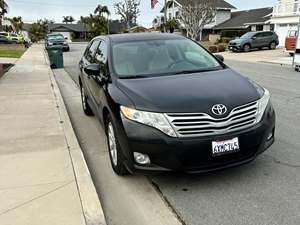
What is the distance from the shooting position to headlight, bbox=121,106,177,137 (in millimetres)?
3893

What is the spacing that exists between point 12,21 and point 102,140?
97496mm

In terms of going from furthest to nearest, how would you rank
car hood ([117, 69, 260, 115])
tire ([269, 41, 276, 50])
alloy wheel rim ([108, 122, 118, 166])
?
tire ([269, 41, 276, 50]), alloy wheel rim ([108, 122, 118, 166]), car hood ([117, 69, 260, 115])

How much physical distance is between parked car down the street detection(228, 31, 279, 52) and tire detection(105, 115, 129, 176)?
29.2 meters

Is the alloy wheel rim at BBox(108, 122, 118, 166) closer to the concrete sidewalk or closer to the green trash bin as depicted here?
the concrete sidewalk

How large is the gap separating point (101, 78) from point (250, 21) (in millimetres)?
49603

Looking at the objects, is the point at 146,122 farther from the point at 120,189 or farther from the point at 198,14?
the point at 198,14

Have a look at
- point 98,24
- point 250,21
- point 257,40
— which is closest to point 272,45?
point 257,40

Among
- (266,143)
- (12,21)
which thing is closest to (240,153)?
(266,143)

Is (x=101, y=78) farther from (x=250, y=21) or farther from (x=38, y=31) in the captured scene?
(x=38, y=31)

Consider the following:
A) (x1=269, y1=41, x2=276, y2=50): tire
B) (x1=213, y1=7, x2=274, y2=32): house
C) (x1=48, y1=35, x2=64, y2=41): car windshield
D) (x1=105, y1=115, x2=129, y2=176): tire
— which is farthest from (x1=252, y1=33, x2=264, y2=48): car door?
(x1=105, y1=115, x2=129, y2=176): tire

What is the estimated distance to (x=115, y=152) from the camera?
4645mm

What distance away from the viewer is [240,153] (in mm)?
4113

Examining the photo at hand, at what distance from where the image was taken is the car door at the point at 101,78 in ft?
17.3

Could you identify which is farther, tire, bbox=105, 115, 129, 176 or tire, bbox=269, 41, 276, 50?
tire, bbox=269, 41, 276, 50
